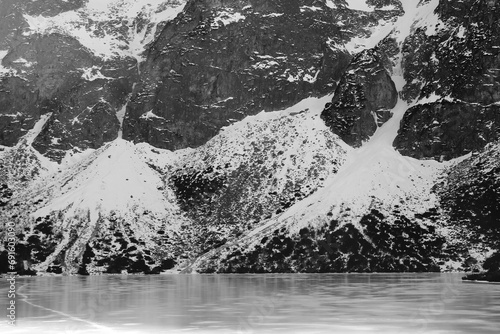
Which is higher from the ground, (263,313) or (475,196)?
(475,196)

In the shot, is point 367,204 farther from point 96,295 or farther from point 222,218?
point 96,295

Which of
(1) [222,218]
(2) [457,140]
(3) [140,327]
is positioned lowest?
(3) [140,327]

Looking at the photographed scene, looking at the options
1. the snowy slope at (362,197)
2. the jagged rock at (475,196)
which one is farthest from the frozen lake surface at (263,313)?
the snowy slope at (362,197)

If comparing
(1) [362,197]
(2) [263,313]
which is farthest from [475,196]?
(2) [263,313]

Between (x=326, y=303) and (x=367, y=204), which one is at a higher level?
(x=367, y=204)

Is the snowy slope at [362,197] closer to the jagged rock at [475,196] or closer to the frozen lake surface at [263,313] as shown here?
the jagged rock at [475,196]

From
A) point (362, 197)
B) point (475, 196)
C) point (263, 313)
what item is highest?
point (362, 197)

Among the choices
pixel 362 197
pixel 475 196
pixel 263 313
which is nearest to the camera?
pixel 263 313

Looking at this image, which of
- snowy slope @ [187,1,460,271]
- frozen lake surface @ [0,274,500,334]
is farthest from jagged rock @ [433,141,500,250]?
frozen lake surface @ [0,274,500,334]

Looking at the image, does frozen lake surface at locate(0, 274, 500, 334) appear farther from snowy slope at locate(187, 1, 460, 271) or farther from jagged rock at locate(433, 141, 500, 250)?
snowy slope at locate(187, 1, 460, 271)

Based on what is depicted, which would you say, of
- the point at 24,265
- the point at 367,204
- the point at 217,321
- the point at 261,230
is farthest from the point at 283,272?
the point at 217,321

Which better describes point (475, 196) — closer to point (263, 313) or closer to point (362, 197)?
point (362, 197)
